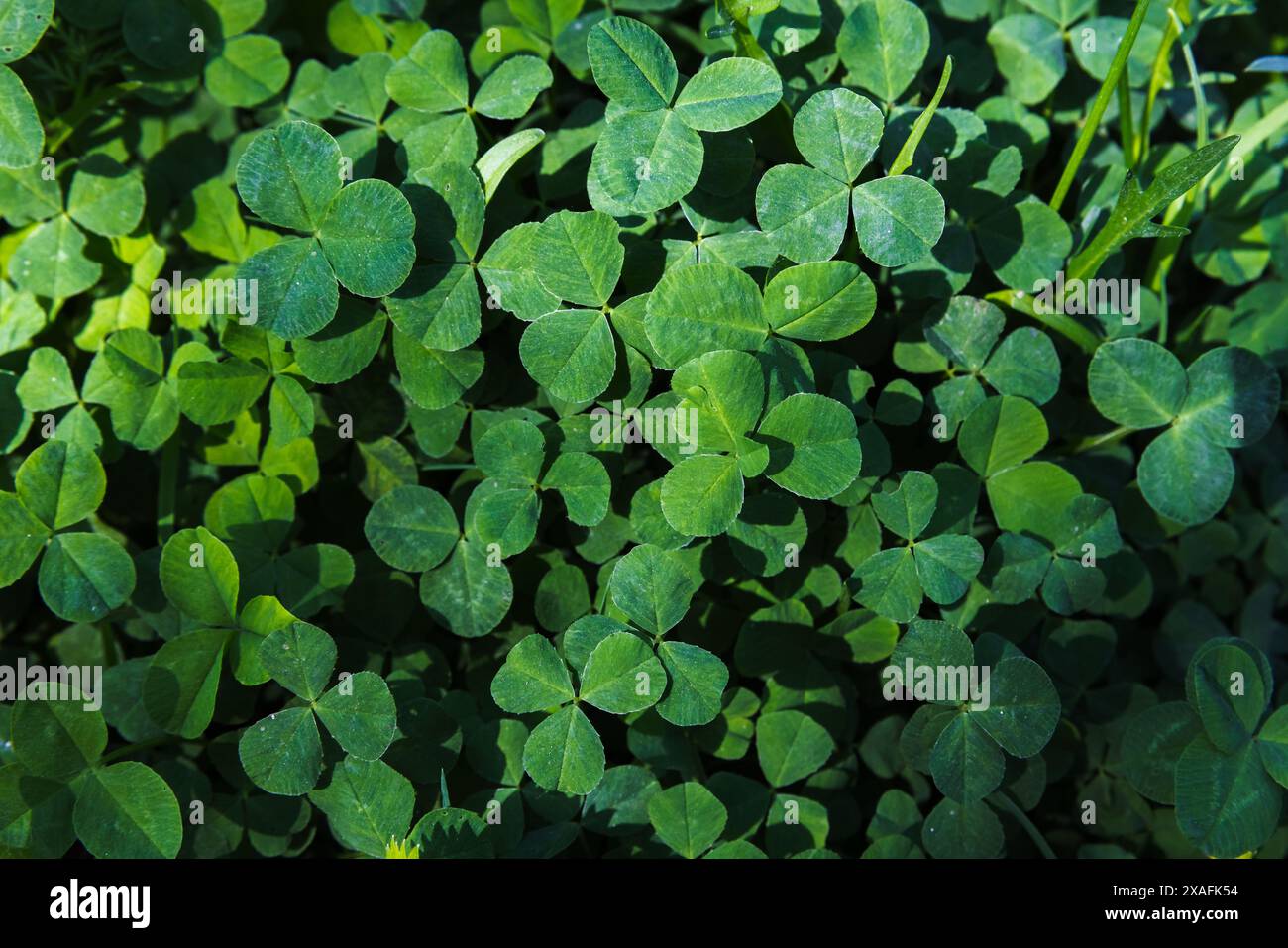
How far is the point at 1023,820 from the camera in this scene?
5.34 ft

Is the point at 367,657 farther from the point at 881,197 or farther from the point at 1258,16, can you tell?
the point at 1258,16

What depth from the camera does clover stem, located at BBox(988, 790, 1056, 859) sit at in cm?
162

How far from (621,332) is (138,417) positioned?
80 cm

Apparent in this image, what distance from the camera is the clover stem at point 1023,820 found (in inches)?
63.8

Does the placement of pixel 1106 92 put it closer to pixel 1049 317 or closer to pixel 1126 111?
pixel 1126 111

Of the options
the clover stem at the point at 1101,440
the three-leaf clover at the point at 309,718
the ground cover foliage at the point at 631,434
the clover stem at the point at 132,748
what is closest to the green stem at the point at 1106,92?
the ground cover foliage at the point at 631,434

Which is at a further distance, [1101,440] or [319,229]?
[1101,440]

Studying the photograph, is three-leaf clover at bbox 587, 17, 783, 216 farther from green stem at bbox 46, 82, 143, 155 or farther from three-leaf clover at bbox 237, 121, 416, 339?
green stem at bbox 46, 82, 143, 155

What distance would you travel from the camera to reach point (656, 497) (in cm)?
158

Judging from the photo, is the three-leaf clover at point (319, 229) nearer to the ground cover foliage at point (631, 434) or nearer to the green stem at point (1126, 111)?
the ground cover foliage at point (631, 434)

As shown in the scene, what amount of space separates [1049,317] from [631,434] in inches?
27.4

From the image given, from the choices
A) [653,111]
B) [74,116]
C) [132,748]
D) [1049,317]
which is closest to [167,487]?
[132,748]

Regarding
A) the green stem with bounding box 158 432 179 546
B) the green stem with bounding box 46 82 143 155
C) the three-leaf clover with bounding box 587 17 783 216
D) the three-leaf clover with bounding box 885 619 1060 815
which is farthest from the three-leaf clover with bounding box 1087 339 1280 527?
the green stem with bounding box 46 82 143 155
